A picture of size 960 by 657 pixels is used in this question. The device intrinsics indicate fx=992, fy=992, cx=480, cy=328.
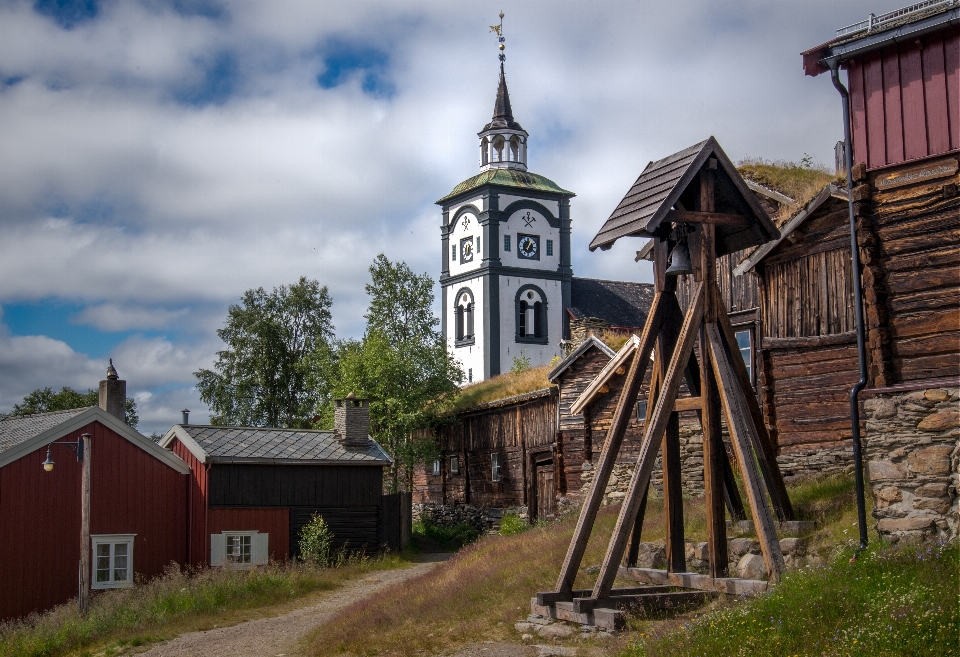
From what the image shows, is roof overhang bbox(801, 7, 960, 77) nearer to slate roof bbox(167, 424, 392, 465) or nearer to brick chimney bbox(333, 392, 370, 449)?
slate roof bbox(167, 424, 392, 465)

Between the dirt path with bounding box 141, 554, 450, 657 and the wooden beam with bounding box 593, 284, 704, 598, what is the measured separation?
534cm

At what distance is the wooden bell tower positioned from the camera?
11750 mm

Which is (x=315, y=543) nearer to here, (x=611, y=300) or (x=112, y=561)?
(x=112, y=561)

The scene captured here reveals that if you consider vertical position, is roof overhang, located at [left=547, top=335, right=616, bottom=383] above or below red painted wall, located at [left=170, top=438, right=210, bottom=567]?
above

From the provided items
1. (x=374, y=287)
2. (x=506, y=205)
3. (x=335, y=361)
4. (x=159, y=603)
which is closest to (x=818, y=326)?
(x=159, y=603)

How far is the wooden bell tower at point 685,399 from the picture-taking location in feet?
38.5

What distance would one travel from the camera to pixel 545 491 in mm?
31797

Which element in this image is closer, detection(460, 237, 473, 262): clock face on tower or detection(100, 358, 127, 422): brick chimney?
detection(100, 358, 127, 422): brick chimney

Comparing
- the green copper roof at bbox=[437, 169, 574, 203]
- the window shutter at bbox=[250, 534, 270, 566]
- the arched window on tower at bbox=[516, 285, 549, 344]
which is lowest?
the window shutter at bbox=[250, 534, 270, 566]

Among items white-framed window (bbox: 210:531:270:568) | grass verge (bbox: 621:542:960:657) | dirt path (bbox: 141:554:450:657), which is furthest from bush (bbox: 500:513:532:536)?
grass verge (bbox: 621:542:960:657)

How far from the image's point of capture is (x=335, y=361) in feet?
135

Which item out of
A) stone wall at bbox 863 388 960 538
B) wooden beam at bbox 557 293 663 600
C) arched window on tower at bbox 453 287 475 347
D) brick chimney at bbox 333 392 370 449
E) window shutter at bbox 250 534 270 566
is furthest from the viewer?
arched window on tower at bbox 453 287 475 347

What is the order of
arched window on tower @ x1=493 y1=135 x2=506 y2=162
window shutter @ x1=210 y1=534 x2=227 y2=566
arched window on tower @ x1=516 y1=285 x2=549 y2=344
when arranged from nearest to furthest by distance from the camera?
1. window shutter @ x1=210 y1=534 x2=227 y2=566
2. arched window on tower @ x1=516 y1=285 x2=549 y2=344
3. arched window on tower @ x1=493 y1=135 x2=506 y2=162

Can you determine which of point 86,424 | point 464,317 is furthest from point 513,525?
point 464,317
